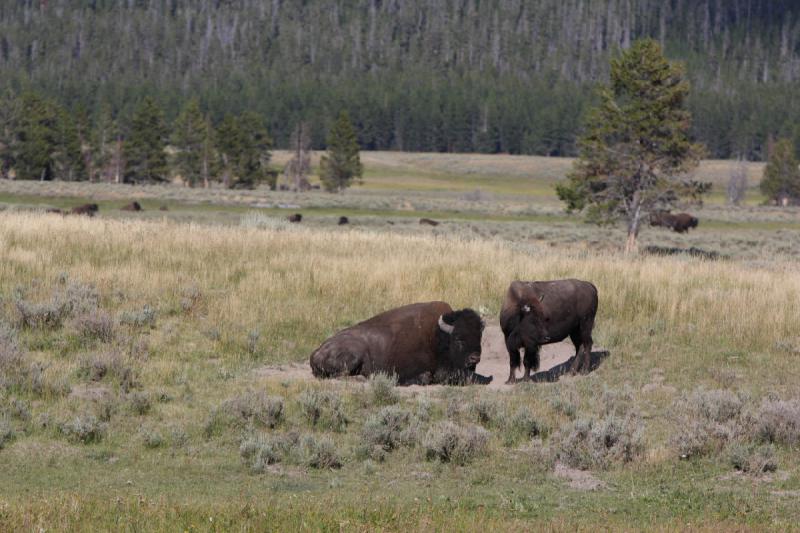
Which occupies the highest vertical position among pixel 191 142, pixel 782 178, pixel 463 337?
pixel 191 142

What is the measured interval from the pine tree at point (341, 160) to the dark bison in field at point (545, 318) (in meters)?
85.6

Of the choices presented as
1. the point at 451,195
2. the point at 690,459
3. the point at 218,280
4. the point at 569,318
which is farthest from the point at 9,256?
the point at 451,195

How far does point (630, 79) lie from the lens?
35438 mm

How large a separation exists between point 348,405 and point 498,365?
13.5 feet

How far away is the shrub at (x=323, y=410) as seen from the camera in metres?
12.0

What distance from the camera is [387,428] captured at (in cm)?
→ 1127

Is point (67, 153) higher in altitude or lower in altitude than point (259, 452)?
higher

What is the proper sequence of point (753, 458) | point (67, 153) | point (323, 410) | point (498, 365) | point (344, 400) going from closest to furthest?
point (753, 458) → point (323, 410) → point (344, 400) → point (498, 365) → point (67, 153)

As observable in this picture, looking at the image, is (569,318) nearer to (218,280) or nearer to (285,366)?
(285,366)

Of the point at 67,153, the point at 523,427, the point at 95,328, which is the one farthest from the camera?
the point at 67,153

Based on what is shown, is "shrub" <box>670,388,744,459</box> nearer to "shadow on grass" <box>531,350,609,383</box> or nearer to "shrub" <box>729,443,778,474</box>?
"shrub" <box>729,443,778,474</box>

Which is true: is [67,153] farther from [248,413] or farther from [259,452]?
[259,452]

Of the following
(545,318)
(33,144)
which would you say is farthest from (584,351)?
(33,144)

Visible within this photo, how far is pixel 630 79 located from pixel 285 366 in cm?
2393
